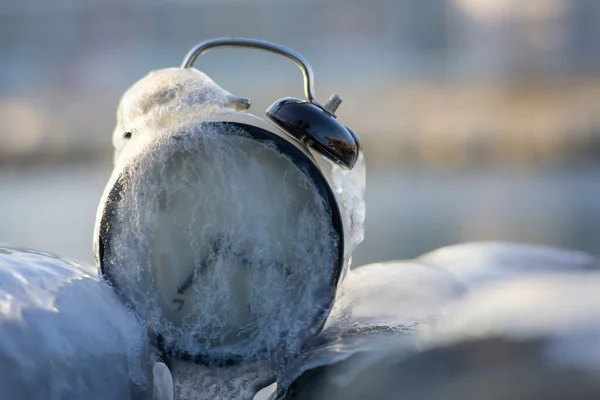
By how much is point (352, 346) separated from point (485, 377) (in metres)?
0.12

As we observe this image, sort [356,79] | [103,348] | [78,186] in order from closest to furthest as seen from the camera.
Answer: [103,348] → [78,186] → [356,79]

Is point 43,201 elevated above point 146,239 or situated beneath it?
situated beneath

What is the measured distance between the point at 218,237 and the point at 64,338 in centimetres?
15

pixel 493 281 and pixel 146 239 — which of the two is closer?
pixel 146 239

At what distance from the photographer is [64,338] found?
25.3 inches

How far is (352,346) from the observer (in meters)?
0.73

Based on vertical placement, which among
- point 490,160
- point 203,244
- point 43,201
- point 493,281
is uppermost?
point 203,244

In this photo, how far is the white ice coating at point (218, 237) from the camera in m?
0.69

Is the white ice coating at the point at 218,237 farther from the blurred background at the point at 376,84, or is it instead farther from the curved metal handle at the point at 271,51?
the blurred background at the point at 376,84

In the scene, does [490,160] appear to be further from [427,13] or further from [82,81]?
[82,81]

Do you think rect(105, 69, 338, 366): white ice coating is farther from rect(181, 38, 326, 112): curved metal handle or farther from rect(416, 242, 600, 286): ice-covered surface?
rect(416, 242, 600, 286): ice-covered surface

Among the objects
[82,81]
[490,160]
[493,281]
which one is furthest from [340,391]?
[82,81]

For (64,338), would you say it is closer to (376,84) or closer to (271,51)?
(271,51)

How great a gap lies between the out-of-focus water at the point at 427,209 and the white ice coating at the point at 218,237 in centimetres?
129
